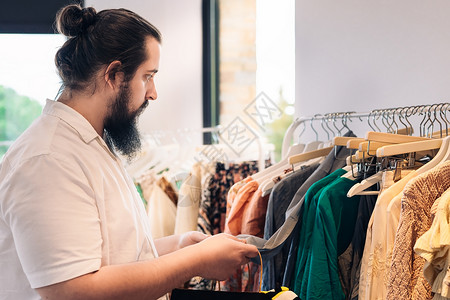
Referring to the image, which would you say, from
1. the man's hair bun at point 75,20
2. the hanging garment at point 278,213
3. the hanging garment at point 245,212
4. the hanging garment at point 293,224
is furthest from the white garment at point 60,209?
the hanging garment at point 245,212

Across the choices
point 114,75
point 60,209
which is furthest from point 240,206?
point 60,209

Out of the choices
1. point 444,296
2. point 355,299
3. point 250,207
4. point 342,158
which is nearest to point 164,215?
point 250,207

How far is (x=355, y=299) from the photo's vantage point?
1445mm

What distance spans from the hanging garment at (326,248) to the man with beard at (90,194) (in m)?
0.23

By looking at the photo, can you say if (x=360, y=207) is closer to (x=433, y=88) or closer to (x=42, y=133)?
(x=433, y=88)

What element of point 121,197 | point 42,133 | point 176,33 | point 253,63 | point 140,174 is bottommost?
point 140,174

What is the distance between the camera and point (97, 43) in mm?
1265

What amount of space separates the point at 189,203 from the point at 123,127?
122 cm

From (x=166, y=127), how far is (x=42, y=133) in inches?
112

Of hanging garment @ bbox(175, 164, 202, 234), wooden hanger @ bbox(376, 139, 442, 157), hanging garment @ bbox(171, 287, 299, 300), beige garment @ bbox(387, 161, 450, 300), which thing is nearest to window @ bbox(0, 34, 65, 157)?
hanging garment @ bbox(175, 164, 202, 234)

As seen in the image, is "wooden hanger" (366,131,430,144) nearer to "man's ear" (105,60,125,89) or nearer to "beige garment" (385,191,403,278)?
"beige garment" (385,191,403,278)

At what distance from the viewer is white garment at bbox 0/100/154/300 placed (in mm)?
1042

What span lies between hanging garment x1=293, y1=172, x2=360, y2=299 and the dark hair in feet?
2.17

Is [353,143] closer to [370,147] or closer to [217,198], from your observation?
[370,147]
